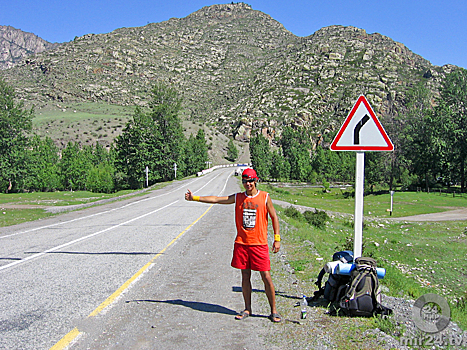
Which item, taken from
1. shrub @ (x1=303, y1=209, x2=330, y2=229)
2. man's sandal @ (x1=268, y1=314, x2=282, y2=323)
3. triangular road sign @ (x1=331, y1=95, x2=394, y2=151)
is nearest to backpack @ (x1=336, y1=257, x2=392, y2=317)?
man's sandal @ (x1=268, y1=314, x2=282, y2=323)

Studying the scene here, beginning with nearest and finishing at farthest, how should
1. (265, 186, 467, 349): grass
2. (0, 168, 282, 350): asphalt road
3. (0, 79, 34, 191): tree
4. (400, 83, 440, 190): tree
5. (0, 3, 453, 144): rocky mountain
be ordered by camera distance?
(0, 168, 282, 350): asphalt road, (265, 186, 467, 349): grass, (0, 79, 34, 191): tree, (400, 83, 440, 190): tree, (0, 3, 453, 144): rocky mountain

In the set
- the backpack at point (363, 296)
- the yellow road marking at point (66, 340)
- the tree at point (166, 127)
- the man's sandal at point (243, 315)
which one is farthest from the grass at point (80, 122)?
the backpack at point (363, 296)

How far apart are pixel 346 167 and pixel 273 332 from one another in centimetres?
8522

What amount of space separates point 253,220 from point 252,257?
20.6 inches

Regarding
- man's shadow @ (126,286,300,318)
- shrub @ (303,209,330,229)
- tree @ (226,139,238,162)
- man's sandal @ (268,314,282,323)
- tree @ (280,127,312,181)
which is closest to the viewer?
man's sandal @ (268,314,282,323)

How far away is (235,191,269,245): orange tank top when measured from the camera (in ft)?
16.1

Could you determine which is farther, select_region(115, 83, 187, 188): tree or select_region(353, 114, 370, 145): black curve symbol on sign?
select_region(115, 83, 187, 188): tree

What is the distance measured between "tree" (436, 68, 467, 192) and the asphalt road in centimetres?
5928

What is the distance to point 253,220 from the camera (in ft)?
16.1

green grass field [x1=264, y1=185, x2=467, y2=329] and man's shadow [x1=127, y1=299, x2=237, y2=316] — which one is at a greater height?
man's shadow [x1=127, y1=299, x2=237, y2=316]

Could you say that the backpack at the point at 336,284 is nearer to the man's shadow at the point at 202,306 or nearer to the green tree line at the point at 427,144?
the man's shadow at the point at 202,306

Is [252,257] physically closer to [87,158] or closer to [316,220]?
[316,220]

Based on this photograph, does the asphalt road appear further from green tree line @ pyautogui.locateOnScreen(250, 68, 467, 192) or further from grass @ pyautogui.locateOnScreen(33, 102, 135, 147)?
grass @ pyautogui.locateOnScreen(33, 102, 135, 147)

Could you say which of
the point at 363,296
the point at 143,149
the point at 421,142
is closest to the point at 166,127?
the point at 143,149
